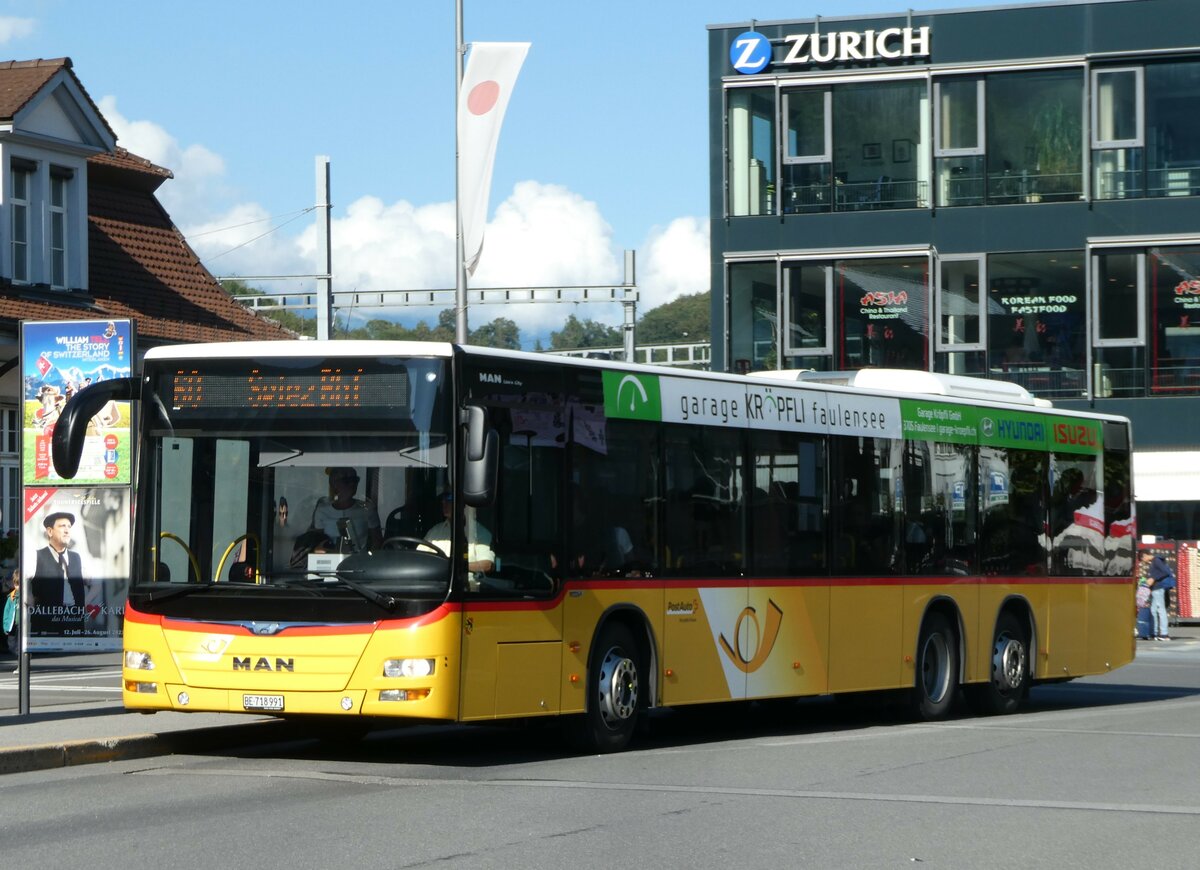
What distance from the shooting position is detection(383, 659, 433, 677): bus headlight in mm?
11891

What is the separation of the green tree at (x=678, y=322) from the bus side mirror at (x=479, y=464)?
131 metres

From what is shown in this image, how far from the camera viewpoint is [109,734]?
1308cm

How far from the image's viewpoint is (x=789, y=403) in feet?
52.2

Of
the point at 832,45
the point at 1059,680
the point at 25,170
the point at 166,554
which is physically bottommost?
the point at 1059,680

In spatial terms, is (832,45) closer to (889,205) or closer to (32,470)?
(889,205)

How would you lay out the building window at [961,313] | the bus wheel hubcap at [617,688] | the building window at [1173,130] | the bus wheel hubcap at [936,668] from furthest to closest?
the building window at [961,313], the building window at [1173,130], the bus wheel hubcap at [936,668], the bus wheel hubcap at [617,688]

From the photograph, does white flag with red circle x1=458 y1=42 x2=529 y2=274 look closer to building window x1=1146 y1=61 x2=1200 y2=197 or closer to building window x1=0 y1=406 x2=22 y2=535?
building window x1=0 y1=406 x2=22 y2=535

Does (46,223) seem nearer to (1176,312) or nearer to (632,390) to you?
(632,390)

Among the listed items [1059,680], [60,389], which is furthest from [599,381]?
[1059,680]

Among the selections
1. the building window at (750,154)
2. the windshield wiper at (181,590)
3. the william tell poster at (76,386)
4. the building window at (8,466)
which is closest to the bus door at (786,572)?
the windshield wiper at (181,590)

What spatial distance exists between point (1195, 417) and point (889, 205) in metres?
7.46


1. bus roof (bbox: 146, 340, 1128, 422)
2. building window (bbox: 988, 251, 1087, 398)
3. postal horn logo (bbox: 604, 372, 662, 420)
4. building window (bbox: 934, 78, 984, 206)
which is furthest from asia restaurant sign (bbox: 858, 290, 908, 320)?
postal horn logo (bbox: 604, 372, 662, 420)

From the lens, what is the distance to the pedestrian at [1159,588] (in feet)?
113

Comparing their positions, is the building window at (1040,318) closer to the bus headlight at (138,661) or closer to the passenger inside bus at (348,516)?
the passenger inside bus at (348,516)
